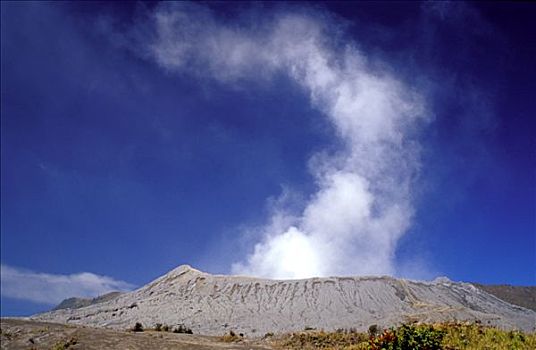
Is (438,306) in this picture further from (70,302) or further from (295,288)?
(70,302)

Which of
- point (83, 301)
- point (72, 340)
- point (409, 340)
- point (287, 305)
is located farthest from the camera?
point (83, 301)

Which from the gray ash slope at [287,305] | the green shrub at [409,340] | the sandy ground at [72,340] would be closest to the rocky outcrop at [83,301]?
the gray ash slope at [287,305]

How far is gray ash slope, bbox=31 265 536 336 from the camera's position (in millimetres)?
45209

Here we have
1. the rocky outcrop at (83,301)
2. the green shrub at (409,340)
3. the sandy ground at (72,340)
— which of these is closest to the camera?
the green shrub at (409,340)

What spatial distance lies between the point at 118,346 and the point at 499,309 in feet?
167

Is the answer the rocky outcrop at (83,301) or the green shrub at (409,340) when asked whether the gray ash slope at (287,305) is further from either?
the rocky outcrop at (83,301)

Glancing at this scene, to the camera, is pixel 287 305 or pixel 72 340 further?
pixel 287 305

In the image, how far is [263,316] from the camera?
4906 cm

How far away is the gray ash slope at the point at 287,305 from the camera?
45.2 m

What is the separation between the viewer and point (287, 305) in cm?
5381

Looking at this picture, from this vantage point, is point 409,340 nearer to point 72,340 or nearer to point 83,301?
point 72,340

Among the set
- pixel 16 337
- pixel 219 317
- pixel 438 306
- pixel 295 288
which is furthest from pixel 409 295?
pixel 16 337

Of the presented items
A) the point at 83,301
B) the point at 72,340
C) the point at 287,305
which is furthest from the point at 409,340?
the point at 83,301

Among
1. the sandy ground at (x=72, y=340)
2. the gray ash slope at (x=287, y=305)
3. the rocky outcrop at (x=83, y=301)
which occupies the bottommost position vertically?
the sandy ground at (x=72, y=340)
